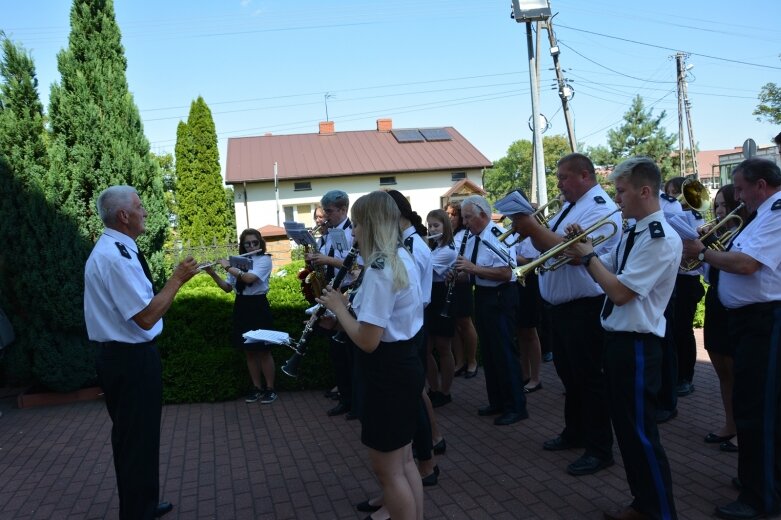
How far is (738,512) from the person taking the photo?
359 cm

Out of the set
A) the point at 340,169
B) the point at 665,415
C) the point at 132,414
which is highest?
the point at 340,169

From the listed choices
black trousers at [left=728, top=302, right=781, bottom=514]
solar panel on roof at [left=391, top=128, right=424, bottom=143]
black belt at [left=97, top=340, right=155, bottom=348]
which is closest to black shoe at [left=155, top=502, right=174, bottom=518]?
black belt at [left=97, top=340, right=155, bottom=348]

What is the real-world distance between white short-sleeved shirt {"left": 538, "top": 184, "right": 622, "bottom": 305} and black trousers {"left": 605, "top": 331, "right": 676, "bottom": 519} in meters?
0.88

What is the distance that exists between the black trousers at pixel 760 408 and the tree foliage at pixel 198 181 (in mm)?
29367

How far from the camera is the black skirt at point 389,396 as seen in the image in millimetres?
2998

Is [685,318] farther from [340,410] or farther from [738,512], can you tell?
[340,410]

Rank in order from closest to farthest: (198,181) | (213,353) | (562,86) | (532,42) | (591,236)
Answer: (591,236) → (213,353) → (532,42) → (562,86) → (198,181)

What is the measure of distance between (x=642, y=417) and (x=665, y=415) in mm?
2419

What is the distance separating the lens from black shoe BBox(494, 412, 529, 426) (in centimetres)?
559

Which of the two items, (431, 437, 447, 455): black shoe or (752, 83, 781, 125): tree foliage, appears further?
(752, 83, 781, 125): tree foliage

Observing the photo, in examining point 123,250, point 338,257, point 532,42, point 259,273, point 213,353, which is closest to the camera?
point 123,250

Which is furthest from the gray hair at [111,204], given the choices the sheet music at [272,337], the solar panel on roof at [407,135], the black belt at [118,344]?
the solar panel on roof at [407,135]

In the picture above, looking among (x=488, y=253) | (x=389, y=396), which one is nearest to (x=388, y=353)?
(x=389, y=396)

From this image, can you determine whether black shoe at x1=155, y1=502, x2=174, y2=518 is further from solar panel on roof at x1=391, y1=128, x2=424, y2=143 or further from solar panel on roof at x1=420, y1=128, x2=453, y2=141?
solar panel on roof at x1=420, y1=128, x2=453, y2=141
